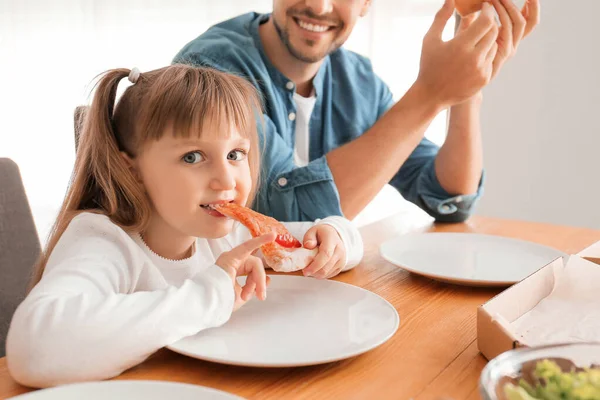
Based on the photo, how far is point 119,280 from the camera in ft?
2.87

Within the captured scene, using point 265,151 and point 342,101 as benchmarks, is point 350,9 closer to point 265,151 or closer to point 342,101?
point 342,101

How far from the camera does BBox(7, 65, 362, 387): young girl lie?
714 mm

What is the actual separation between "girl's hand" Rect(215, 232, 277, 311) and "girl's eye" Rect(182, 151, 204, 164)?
6.7 inches

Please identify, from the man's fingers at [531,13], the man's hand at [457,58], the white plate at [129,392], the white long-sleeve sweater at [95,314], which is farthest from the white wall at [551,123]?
the white plate at [129,392]

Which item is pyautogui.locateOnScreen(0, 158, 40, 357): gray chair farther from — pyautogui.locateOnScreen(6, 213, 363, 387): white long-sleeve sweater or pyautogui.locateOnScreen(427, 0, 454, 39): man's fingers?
pyautogui.locateOnScreen(427, 0, 454, 39): man's fingers

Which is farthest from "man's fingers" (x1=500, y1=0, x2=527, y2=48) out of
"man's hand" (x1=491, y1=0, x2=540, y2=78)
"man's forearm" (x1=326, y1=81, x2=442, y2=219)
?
"man's forearm" (x1=326, y1=81, x2=442, y2=219)

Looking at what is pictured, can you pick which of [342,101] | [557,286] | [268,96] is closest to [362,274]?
[557,286]

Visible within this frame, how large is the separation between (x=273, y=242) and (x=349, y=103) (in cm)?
93

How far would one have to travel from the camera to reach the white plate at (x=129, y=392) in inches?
24.1

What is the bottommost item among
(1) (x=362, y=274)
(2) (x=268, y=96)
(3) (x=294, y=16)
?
(1) (x=362, y=274)

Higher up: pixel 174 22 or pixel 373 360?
pixel 174 22

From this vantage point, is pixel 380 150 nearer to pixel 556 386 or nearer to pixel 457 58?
pixel 457 58

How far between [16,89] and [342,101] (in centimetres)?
107

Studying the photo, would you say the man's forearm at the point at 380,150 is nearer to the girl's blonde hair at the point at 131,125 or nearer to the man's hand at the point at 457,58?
the man's hand at the point at 457,58
